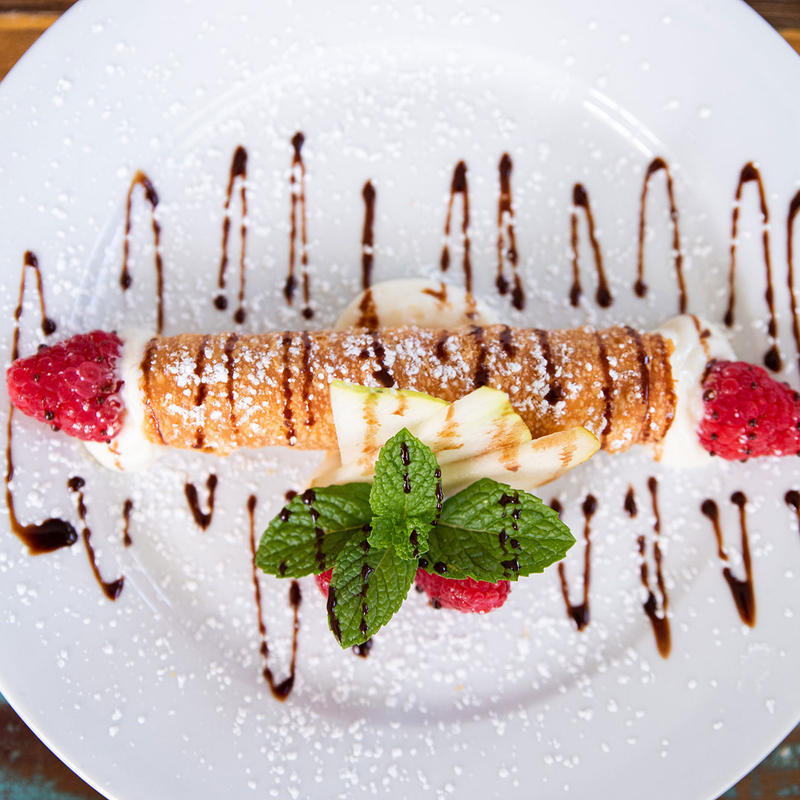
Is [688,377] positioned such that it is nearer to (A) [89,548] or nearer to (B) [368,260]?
(B) [368,260]

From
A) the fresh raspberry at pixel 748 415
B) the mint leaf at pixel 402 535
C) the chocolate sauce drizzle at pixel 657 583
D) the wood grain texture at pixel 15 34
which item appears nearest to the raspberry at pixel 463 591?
the mint leaf at pixel 402 535

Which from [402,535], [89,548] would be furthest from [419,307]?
[89,548]

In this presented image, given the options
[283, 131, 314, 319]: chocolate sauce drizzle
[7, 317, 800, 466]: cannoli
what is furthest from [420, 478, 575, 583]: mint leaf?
[283, 131, 314, 319]: chocolate sauce drizzle

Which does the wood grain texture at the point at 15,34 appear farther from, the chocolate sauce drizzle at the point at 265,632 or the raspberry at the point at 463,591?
the raspberry at the point at 463,591

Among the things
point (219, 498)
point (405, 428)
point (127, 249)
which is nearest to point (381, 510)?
point (405, 428)

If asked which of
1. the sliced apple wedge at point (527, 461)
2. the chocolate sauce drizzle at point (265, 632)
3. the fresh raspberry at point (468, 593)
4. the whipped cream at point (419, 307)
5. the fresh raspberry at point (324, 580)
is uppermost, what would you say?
the whipped cream at point (419, 307)

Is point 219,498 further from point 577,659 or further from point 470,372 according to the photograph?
point 577,659
